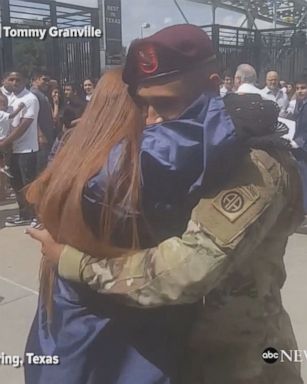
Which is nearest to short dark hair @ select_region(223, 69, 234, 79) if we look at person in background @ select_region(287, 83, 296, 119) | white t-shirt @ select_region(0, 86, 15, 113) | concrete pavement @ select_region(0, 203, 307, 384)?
person in background @ select_region(287, 83, 296, 119)

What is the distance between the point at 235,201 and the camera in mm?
837

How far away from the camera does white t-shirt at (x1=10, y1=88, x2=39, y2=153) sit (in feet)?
14.8

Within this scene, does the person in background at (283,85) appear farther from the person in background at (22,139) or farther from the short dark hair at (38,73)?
the person in background at (22,139)

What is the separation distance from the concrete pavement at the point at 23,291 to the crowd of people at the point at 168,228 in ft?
3.90

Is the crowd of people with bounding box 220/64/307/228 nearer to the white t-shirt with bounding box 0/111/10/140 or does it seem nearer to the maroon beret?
the white t-shirt with bounding box 0/111/10/140

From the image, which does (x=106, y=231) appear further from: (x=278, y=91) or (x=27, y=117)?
(x=278, y=91)

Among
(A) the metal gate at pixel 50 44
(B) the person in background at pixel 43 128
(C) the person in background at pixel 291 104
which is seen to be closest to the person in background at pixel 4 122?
(B) the person in background at pixel 43 128

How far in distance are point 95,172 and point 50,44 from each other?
12.0 ft

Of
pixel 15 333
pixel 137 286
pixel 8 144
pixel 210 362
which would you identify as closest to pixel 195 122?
pixel 137 286

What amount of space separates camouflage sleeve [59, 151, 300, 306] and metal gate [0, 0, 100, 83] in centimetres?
297

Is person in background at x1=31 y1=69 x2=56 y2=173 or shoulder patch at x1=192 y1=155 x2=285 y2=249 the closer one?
shoulder patch at x1=192 y1=155 x2=285 y2=249

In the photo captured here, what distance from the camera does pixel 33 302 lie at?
2834mm

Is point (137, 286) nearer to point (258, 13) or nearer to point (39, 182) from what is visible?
point (39, 182)

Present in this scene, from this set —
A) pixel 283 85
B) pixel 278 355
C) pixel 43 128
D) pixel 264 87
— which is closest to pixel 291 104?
pixel 264 87
